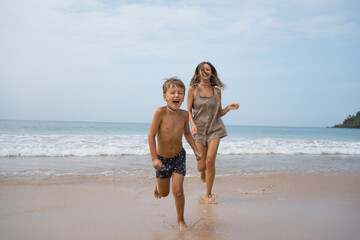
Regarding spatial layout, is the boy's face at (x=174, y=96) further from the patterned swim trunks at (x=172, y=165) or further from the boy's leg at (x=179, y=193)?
the boy's leg at (x=179, y=193)

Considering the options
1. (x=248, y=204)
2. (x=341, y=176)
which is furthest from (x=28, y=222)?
(x=341, y=176)

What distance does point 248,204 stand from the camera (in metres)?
4.18

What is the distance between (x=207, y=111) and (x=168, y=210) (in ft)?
5.07

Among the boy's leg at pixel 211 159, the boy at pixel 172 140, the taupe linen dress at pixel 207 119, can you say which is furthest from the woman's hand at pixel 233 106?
the boy at pixel 172 140

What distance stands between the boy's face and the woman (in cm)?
129

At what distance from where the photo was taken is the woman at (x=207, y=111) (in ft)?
13.9

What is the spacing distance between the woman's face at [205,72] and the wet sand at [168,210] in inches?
74.0

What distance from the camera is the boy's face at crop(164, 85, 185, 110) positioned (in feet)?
9.55

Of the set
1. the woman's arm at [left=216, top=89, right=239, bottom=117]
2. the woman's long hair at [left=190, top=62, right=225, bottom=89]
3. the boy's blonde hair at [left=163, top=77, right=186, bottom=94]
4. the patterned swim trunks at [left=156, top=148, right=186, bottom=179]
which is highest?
the woman's long hair at [left=190, top=62, right=225, bottom=89]

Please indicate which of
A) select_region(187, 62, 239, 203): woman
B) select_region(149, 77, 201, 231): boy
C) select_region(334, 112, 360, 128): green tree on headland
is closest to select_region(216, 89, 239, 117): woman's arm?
select_region(187, 62, 239, 203): woman

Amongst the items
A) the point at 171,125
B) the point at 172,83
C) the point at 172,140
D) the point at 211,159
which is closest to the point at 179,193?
the point at 172,140

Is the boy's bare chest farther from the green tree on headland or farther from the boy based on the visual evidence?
the green tree on headland

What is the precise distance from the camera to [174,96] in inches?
115

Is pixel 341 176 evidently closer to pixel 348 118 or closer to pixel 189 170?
pixel 189 170
